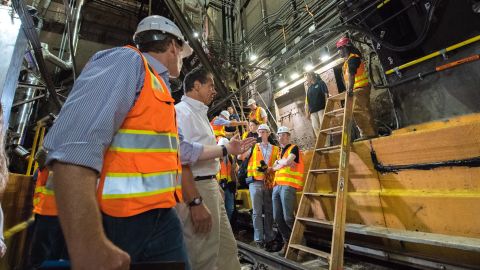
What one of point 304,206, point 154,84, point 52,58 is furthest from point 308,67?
point 52,58

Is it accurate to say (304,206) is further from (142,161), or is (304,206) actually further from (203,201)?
A: (142,161)

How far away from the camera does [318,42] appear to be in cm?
639

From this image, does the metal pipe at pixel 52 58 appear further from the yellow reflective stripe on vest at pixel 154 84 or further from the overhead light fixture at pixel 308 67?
the yellow reflective stripe on vest at pixel 154 84

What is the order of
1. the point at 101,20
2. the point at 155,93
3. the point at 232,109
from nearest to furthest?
the point at 155,93
the point at 232,109
the point at 101,20

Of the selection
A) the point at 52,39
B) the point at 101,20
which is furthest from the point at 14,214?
the point at 101,20

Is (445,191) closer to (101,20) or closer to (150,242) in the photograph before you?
(150,242)

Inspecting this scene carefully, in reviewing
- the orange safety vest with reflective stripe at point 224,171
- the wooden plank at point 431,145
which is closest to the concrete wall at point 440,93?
the wooden plank at point 431,145

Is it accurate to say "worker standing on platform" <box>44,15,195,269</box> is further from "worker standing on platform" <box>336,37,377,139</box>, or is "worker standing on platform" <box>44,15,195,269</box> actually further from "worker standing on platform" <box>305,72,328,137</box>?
"worker standing on platform" <box>305,72,328,137</box>

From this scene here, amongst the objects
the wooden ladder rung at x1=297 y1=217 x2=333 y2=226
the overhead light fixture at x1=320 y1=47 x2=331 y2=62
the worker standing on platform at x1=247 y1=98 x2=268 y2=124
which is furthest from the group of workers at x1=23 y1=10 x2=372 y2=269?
the worker standing on platform at x1=247 y1=98 x2=268 y2=124

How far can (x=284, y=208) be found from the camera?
14.6 ft

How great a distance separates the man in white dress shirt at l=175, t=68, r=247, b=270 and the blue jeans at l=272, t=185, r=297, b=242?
2.51 m

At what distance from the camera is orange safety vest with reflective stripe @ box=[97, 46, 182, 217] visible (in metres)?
0.95

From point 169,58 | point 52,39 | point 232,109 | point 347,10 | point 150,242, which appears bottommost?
point 150,242

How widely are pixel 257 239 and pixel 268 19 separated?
26.2ft
